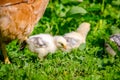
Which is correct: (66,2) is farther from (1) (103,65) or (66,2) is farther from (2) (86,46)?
(1) (103,65)

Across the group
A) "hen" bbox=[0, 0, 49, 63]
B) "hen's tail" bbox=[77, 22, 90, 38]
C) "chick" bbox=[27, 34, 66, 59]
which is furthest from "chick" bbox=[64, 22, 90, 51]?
"hen" bbox=[0, 0, 49, 63]

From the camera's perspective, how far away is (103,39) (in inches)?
242

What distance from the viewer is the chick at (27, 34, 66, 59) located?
18.6 feet

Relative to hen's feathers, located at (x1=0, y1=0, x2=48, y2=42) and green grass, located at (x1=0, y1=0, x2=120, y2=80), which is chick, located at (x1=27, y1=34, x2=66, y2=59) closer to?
green grass, located at (x1=0, y1=0, x2=120, y2=80)

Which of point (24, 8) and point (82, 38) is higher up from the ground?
point (24, 8)

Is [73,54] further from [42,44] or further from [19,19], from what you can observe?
[19,19]

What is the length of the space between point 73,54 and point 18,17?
0.98 meters

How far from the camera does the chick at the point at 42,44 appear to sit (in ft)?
18.6

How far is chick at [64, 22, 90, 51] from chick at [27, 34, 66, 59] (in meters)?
0.16

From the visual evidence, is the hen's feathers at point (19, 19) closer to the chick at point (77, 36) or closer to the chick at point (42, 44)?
the chick at point (42, 44)

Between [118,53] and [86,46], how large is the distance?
0.71 m

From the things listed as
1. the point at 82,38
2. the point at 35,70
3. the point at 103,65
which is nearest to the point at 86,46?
the point at 82,38

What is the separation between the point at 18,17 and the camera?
511 cm

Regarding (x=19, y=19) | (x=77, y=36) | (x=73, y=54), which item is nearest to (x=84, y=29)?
(x=77, y=36)
